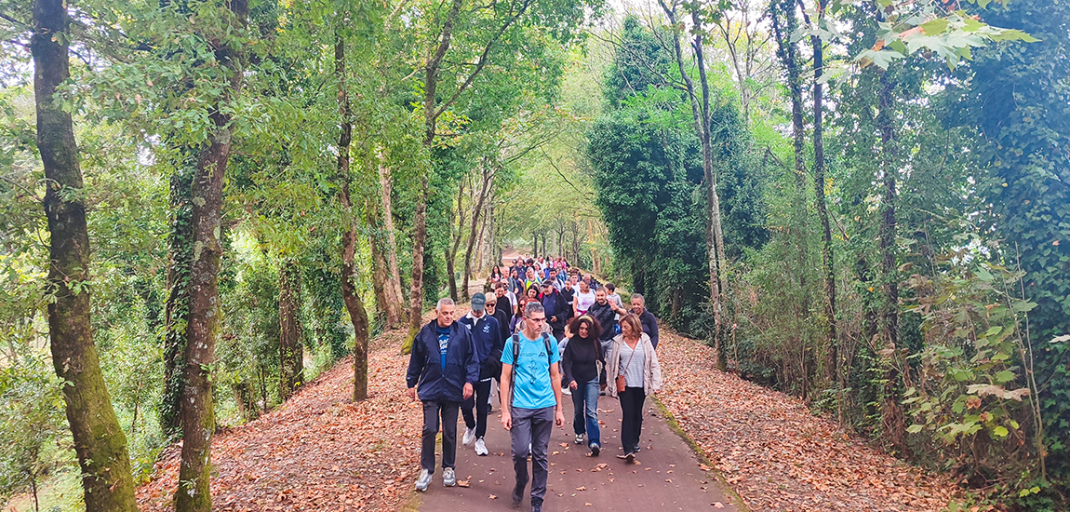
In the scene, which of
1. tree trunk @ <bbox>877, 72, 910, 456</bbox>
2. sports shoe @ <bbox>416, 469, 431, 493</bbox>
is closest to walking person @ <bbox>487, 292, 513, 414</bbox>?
sports shoe @ <bbox>416, 469, 431, 493</bbox>

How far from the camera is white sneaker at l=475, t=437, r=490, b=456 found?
7.32 m

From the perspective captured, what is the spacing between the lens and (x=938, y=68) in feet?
23.6

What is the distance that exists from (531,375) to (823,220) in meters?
7.22

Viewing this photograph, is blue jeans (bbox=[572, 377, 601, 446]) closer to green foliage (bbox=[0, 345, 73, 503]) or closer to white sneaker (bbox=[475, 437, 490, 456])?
white sneaker (bbox=[475, 437, 490, 456])

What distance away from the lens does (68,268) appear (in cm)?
498

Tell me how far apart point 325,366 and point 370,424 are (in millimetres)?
10633

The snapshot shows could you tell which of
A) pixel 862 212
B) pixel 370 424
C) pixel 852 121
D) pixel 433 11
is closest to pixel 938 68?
pixel 852 121

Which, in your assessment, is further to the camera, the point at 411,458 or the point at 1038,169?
the point at 411,458

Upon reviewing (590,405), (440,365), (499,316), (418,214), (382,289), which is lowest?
(590,405)

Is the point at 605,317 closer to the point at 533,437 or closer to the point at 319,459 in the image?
the point at 533,437

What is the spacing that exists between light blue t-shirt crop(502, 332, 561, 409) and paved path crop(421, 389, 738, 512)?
1101mm

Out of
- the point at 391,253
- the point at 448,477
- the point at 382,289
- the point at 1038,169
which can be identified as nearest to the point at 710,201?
the point at 1038,169

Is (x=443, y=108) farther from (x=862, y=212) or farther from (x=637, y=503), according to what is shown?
(x=637, y=503)

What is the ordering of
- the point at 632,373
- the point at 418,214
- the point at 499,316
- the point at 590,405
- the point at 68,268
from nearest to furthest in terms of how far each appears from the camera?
the point at 68,268
the point at 632,373
the point at 590,405
the point at 499,316
the point at 418,214
